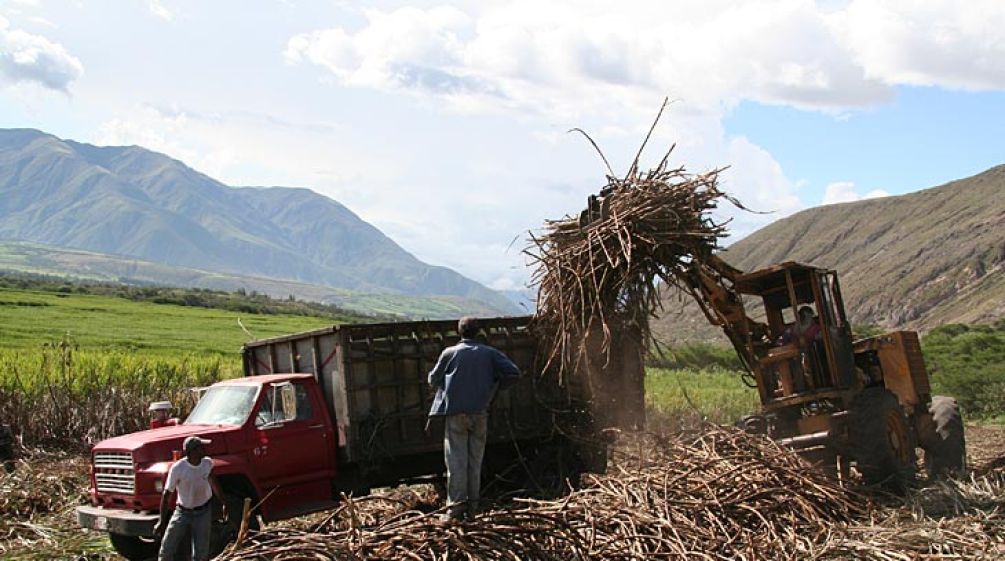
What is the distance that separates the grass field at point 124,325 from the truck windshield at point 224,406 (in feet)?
72.7

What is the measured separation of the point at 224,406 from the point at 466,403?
331 cm

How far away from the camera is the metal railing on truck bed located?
1121cm

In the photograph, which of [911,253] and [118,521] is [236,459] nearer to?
[118,521]

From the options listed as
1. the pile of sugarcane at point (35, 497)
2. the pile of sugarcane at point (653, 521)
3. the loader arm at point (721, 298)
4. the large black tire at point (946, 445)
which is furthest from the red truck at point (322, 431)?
the large black tire at point (946, 445)

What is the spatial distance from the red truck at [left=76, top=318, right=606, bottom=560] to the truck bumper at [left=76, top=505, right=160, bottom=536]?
0.05 feet

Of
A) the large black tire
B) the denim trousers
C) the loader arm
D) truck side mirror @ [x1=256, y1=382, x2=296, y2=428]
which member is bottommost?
Answer: the large black tire

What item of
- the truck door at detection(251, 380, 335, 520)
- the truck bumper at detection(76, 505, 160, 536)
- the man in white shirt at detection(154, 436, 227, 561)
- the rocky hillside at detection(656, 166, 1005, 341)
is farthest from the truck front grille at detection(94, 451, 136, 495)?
the rocky hillside at detection(656, 166, 1005, 341)

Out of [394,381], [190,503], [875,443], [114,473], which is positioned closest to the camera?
[190,503]

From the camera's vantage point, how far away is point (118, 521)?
9445mm

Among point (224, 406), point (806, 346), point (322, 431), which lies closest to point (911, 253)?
point (806, 346)

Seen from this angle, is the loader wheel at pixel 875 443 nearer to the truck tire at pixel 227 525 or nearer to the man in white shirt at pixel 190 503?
the truck tire at pixel 227 525

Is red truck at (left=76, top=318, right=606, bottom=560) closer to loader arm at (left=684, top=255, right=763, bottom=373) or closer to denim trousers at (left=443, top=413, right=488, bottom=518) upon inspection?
denim trousers at (left=443, top=413, right=488, bottom=518)

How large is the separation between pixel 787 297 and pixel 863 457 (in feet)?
8.72

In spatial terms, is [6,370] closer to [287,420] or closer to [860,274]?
[287,420]
